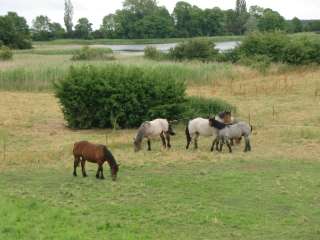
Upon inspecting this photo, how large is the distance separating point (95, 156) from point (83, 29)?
3860 inches

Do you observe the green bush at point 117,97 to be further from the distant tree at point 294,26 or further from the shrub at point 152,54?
the distant tree at point 294,26

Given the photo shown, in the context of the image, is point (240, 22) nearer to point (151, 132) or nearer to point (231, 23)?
point (231, 23)

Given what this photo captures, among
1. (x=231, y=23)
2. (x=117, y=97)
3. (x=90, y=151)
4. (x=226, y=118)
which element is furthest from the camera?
(x=231, y=23)

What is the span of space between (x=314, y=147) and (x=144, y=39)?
86.1 meters

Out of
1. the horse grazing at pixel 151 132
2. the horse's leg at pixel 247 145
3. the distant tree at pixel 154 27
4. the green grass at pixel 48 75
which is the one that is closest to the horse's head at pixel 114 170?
the horse grazing at pixel 151 132

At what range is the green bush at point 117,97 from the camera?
19484 millimetres

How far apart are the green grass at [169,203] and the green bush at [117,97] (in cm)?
567

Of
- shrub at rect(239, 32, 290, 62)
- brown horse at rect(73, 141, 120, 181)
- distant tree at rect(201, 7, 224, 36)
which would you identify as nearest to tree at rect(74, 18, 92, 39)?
distant tree at rect(201, 7, 224, 36)

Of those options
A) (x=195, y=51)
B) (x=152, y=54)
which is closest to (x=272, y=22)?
(x=152, y=54)

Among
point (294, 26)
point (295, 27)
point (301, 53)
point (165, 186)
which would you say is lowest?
point (165, 186)

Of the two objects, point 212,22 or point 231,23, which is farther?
point 231,23

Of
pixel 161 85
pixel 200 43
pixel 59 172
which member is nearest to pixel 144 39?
pixel 200 43

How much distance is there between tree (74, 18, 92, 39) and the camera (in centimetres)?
10681

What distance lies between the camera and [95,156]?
1238 cm
